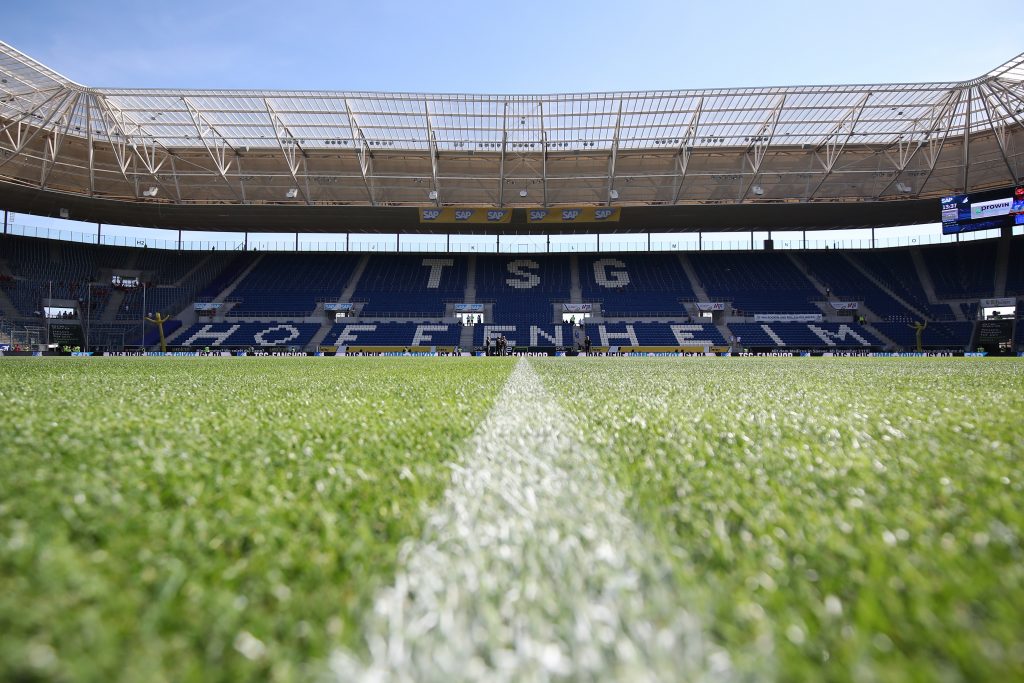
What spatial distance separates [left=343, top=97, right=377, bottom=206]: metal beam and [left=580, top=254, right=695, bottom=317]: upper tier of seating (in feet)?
46.2

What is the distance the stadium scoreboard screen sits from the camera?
2253 cm

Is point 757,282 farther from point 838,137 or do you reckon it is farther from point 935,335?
point 838,137

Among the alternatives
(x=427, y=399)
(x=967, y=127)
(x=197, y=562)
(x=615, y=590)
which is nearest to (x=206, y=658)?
(x=197, y=562)

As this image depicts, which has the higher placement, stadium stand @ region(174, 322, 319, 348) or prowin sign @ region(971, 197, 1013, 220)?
prowin sign @ region(971, 197, 1013, 220)

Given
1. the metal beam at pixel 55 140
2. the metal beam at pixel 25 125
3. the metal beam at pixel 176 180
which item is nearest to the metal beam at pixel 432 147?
the metal beam at pixel 176 180

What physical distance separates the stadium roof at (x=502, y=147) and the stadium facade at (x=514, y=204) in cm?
12

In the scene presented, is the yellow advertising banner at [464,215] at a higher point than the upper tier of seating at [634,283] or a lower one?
higher

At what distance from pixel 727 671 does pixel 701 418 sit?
5.55ft

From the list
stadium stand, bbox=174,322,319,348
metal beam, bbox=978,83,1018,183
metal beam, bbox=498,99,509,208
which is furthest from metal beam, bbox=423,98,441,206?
metal beam, bbox=978,83,1018,183

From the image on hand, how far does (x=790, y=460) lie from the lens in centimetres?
125

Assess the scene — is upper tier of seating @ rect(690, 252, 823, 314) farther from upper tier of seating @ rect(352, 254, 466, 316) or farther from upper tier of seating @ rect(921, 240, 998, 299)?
upper tier of seating @ rect(352, 254, 466, 316)

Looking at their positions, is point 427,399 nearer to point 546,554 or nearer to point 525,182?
point 546,554

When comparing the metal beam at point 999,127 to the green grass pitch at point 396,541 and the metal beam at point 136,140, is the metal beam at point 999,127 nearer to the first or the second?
the green grass pitch at point 396,541

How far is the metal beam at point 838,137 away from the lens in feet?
70.3
